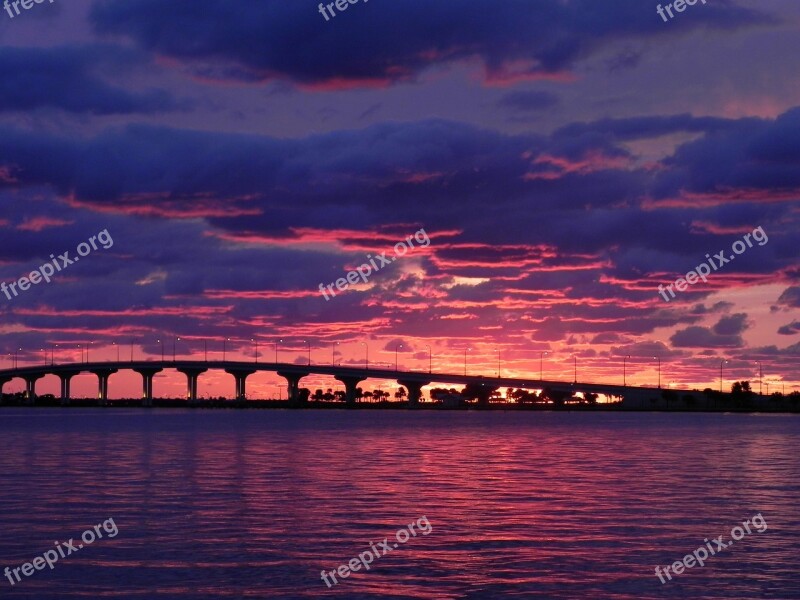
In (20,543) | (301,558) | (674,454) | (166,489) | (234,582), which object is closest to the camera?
(234,582)

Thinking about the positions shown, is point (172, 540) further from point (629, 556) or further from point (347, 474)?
point (347, 474)

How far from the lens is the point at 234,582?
29031 millimetres

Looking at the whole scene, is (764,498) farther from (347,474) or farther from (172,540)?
(172,540)

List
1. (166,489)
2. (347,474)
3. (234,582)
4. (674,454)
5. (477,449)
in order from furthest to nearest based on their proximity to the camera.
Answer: (477,449) < (674,454) < (347,474) < (166,489) < (234,582)

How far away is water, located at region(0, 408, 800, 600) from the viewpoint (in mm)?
29031

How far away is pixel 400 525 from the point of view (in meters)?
39.4

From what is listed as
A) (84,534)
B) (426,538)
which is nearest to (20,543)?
(84,534)

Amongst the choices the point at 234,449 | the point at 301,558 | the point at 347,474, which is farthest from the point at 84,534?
the point at 234,449

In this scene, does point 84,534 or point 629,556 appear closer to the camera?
point 629,556

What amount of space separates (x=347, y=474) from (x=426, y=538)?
86.3ft

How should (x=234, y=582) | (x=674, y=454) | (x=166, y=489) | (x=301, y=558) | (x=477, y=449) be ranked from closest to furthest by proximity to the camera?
(x=234, y=582), (x=301, y=558), (x=166, y=489), (x=674, y=454), (x=477, y=449)

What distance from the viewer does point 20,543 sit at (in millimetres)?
34844

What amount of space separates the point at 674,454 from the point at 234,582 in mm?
64159

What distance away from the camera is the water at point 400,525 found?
1143 inches
